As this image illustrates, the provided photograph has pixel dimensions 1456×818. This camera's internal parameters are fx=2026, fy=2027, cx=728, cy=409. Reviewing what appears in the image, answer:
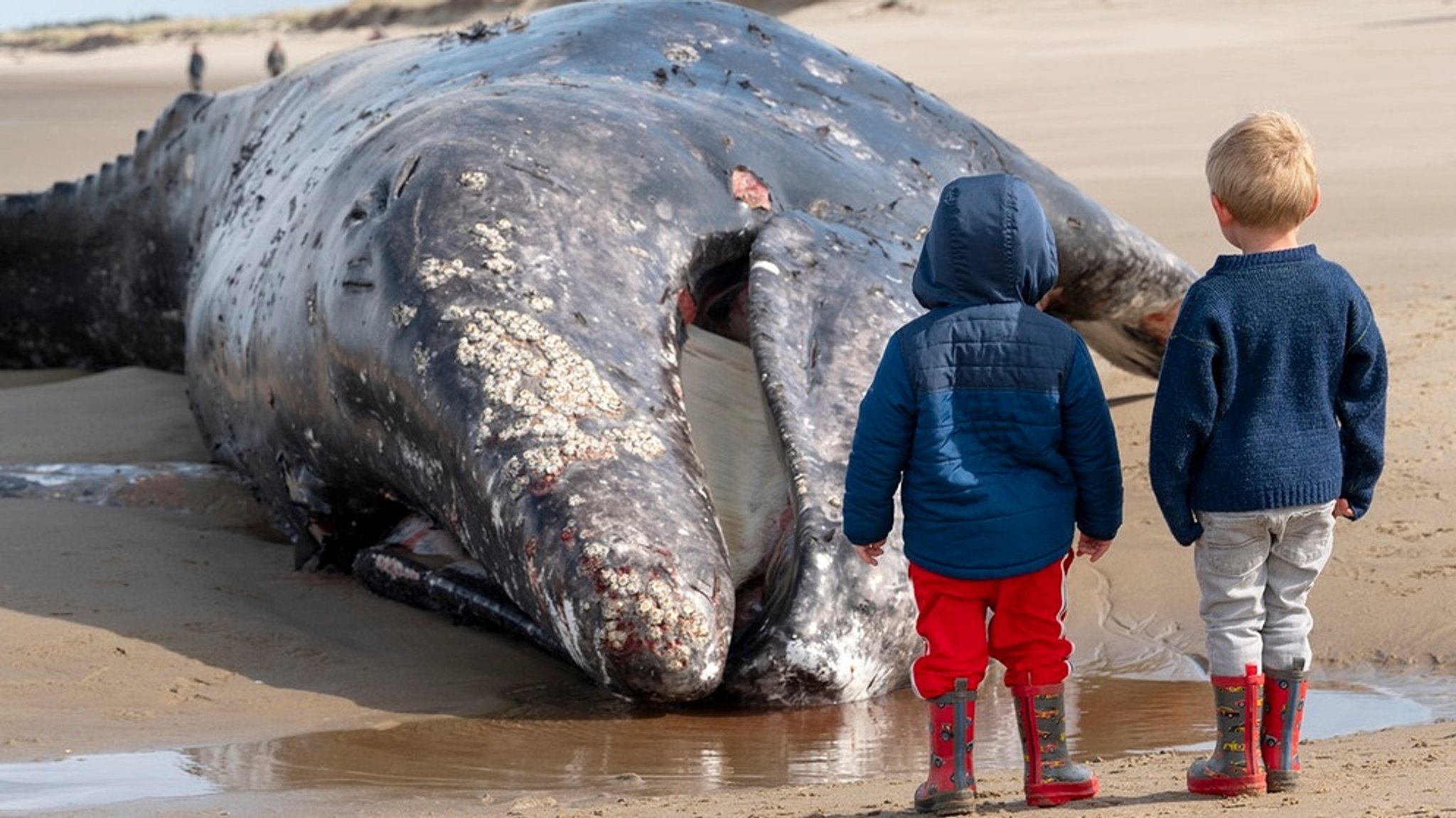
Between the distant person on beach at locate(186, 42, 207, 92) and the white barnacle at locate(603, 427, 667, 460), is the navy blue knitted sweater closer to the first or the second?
the white barnacle at locate(603, 427, 667, 460)

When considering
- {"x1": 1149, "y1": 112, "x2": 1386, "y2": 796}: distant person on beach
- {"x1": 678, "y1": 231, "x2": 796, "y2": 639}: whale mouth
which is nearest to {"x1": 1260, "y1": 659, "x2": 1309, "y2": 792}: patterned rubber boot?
{"x1": 1149, "y1": 112, "x2": 1386, "y2": 796}: distant person on beach

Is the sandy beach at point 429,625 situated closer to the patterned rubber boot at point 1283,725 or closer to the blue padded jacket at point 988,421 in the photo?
the patterned rubber boot at point 1283,725

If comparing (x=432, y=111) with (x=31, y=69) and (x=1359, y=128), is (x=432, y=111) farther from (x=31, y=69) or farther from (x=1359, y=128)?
(x=31, y=69)

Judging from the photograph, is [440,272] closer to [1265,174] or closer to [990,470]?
[990,470]

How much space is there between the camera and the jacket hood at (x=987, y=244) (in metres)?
Result: 3.90

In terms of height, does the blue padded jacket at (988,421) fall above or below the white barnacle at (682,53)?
below

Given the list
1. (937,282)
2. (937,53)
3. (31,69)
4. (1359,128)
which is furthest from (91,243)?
(31,69)

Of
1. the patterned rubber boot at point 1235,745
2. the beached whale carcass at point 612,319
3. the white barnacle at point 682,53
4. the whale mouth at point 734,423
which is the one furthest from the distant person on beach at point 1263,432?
the white barnacle at point 682,53

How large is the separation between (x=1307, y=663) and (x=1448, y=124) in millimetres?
14051

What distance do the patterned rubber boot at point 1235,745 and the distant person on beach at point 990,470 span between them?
220 millimetres

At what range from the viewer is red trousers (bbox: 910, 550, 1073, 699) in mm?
3908

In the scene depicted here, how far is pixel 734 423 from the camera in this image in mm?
5641

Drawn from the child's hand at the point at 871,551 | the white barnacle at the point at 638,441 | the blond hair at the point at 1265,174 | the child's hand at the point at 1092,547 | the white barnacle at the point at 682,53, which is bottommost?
the white barnacle at the point at 638,441

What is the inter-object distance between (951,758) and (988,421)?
645 millimetres
